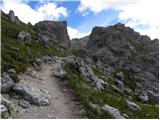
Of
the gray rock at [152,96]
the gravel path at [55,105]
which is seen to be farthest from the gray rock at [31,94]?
the gray rock at [152,96]

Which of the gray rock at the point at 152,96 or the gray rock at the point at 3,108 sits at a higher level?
the gray rock at the point at 3,108

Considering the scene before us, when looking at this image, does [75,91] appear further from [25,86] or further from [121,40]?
[121,40]

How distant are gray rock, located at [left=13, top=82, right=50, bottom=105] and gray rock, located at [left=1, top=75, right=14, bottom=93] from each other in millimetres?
435

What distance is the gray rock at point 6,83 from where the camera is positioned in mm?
28962

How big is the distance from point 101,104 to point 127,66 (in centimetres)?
7901

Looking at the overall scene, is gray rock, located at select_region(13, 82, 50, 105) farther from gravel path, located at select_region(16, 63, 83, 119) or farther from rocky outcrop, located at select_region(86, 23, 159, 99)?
rocky outcrop, located at select_region(86, 23, 159, 99)

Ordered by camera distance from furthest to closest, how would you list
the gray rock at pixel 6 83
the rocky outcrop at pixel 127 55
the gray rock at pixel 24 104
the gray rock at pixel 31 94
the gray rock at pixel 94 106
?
the rocky outcrop at pixel 127 55
the gray rock at pixel 6 83
the gray rock at pixel 31 94
the gray rock at pixel 94 106
the gray rock at pixel 24 104

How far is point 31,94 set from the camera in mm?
29109

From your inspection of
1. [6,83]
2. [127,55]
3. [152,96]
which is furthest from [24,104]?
[127,55]

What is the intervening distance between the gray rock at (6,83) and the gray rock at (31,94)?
1.43 ft

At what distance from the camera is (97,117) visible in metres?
27.1

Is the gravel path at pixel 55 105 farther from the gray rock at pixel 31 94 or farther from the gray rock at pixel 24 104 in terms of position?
the gray rock at pixel 31 94

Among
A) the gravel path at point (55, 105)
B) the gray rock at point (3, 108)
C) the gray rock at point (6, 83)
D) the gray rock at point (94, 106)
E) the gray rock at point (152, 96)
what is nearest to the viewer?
the gray rock at point (3, 108)

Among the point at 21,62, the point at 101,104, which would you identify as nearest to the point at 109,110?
the point at 101,104
